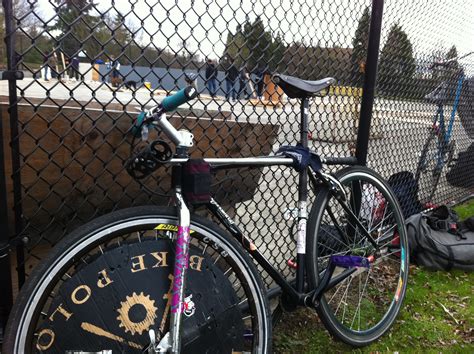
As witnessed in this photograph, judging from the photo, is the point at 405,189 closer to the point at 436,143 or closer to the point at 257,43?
the point at 436,143

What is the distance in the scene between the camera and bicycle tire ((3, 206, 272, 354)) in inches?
56.1

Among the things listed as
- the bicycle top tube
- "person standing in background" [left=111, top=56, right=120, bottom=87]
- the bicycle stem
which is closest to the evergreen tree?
the bicycle top tube

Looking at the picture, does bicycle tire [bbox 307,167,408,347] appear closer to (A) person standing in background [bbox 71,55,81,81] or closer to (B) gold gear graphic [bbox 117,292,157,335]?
(B) gold gear graphic [bbox 117,292,157,335]

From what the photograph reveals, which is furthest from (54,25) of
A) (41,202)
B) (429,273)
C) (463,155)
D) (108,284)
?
(463,155)

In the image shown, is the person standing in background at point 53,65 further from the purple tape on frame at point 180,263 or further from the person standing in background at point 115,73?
the purple tape on frame at point 180,263

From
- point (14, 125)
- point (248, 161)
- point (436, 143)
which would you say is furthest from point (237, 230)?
point (436, 143)

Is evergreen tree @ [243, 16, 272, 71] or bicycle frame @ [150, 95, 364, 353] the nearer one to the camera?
bicycle frame @ [150, 95, 364, 353]

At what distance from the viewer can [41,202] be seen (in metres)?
1.86

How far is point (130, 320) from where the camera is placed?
1.59 metres

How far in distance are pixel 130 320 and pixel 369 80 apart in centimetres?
243

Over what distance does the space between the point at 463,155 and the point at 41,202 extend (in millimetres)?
5447

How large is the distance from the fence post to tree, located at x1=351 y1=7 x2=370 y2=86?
0.35 feet

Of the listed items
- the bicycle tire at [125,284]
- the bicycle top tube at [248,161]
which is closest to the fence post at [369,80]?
the bicycle top tube at [248,161]

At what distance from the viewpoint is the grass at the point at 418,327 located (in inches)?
102
